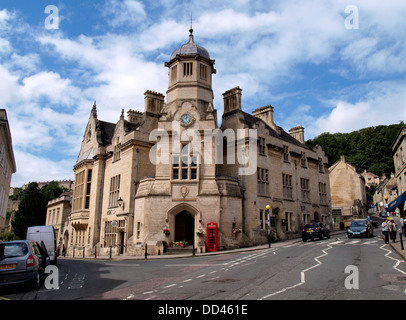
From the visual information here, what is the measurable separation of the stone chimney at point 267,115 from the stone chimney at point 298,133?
23.5 ft

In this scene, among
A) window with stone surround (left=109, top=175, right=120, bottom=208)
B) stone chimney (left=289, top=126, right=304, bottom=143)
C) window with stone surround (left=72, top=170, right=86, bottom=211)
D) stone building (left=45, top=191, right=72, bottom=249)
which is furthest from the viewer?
stone building (left=45, top=191, right=72, bottom=249)

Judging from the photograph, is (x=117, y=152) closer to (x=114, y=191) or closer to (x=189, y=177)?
(x=114, y=191)

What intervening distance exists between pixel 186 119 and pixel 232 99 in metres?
8.13

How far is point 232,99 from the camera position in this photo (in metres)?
35.9

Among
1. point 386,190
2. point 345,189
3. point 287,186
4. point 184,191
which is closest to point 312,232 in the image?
point 287,186

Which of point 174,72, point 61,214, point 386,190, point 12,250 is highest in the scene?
point 174,72

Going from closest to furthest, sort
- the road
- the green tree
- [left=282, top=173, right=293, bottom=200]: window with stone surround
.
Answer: the road, [left=282, top=173, right=293, bottom=200]: window with stone surround, the green tree

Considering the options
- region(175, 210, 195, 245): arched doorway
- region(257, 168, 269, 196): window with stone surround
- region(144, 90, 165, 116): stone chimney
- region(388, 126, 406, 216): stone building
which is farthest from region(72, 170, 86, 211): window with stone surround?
region(388, 126, 406, 216): stone building

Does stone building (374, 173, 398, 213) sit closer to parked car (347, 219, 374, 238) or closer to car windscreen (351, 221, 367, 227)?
car windscreen (351, 221, 367, 227)

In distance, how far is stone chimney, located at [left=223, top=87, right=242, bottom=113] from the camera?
35219mm

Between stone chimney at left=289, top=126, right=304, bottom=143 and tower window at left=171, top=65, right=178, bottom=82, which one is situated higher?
tower window at left=171, top=65, right=178, bottom=82

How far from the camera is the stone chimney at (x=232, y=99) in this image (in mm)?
35219

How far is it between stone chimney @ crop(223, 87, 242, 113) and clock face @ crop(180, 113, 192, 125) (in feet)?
23.6
